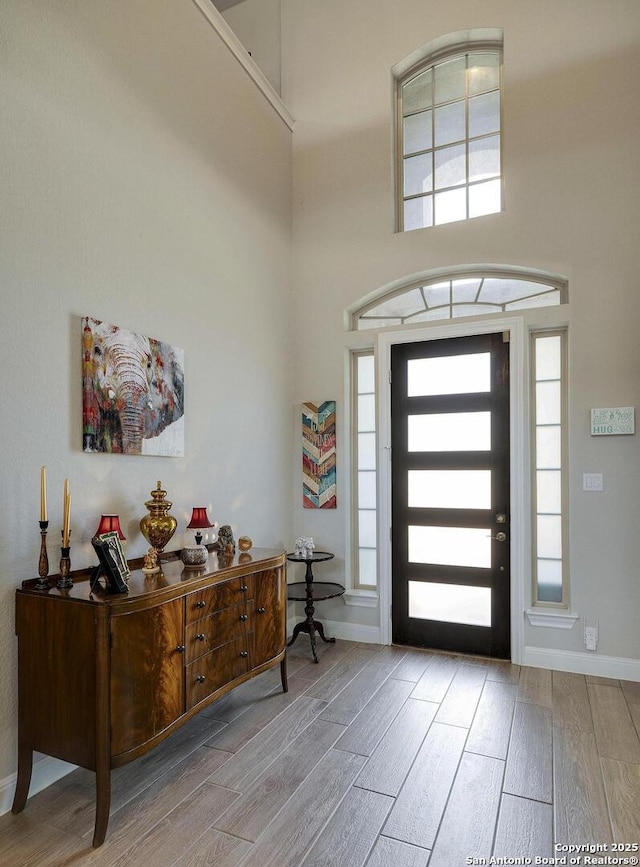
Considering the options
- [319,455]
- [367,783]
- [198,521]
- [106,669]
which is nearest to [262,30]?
[319,455]

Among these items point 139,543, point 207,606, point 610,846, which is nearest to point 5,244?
point 139,543

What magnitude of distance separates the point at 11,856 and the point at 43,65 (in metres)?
3.26

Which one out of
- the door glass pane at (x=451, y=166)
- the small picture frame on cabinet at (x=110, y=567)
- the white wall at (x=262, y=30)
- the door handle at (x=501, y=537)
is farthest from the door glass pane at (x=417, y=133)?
the small picture frame on cabinet at (x=110, y=567)

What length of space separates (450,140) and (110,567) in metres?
3.96

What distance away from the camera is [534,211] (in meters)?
3.76

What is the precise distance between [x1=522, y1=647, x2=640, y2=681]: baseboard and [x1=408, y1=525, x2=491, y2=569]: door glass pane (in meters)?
0.66

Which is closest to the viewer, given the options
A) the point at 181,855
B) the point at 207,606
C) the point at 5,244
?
the point at 181,855

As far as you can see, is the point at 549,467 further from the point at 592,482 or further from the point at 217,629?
the point at 217,629

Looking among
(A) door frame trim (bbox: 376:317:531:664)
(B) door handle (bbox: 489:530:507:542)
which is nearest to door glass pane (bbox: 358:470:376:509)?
(B) door handle (bbox: 489:530:507:542)

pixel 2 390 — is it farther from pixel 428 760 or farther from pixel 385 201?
pixel 385 201

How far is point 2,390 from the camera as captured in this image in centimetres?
222

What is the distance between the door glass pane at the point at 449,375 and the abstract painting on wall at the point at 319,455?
2.29 ft

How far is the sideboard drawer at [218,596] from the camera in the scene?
2.50 m

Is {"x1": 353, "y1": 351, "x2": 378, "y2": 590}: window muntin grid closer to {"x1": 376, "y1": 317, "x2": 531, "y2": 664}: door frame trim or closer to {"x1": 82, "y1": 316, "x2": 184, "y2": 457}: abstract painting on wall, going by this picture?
{"x1": 376, "y1": 317, "x2": 531, "y2": 664}: door frame trim
